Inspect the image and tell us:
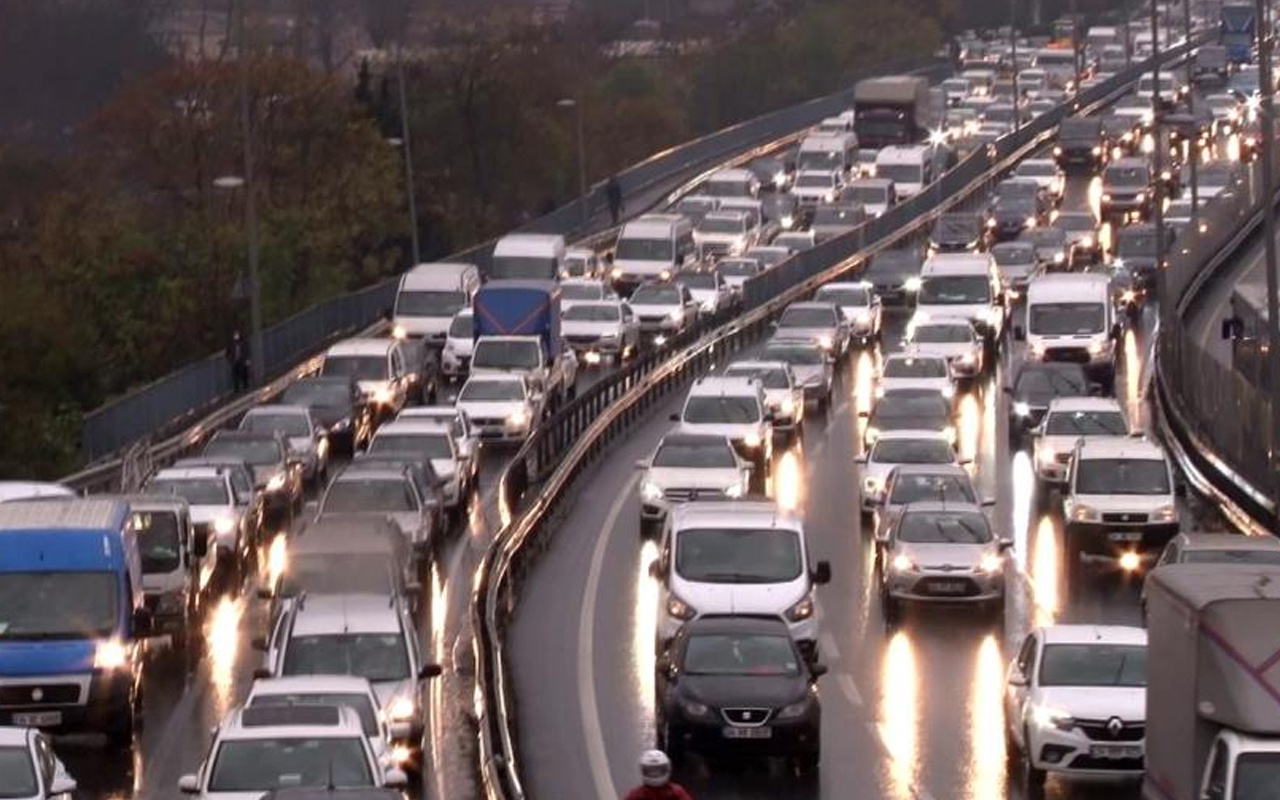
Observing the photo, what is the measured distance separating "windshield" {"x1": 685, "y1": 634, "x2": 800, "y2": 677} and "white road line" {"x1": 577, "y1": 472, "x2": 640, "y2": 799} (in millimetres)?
1277

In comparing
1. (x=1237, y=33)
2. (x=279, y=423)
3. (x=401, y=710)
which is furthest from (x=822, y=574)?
(x=1237, y=33)

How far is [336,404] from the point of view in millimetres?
52656

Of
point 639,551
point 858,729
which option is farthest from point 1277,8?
point 858,729

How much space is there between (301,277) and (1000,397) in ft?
119

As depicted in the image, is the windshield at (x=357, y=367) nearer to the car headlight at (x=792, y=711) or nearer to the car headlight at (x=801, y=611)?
the car headlight at (x=801, y=611)

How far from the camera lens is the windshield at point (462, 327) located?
63.4 m

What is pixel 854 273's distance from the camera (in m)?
78.7

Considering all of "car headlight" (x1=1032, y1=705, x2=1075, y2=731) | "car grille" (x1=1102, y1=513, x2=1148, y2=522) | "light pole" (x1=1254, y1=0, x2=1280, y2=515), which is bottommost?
"car grille" (x1=1102, y1=513, x2=1148, y2=522)

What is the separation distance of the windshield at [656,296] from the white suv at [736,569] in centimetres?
3690

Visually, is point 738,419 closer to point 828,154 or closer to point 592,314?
point 592,314

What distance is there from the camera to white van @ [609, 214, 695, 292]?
259 feet

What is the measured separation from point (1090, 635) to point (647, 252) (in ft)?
174

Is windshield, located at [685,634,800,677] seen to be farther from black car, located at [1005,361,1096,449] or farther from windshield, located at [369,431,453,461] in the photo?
black car, located at [1005,361,1096,449]

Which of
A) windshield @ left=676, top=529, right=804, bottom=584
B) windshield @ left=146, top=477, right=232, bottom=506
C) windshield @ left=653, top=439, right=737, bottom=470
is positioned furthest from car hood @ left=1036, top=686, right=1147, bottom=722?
windshield @ left=653, top=439, right=737, bottom=470
